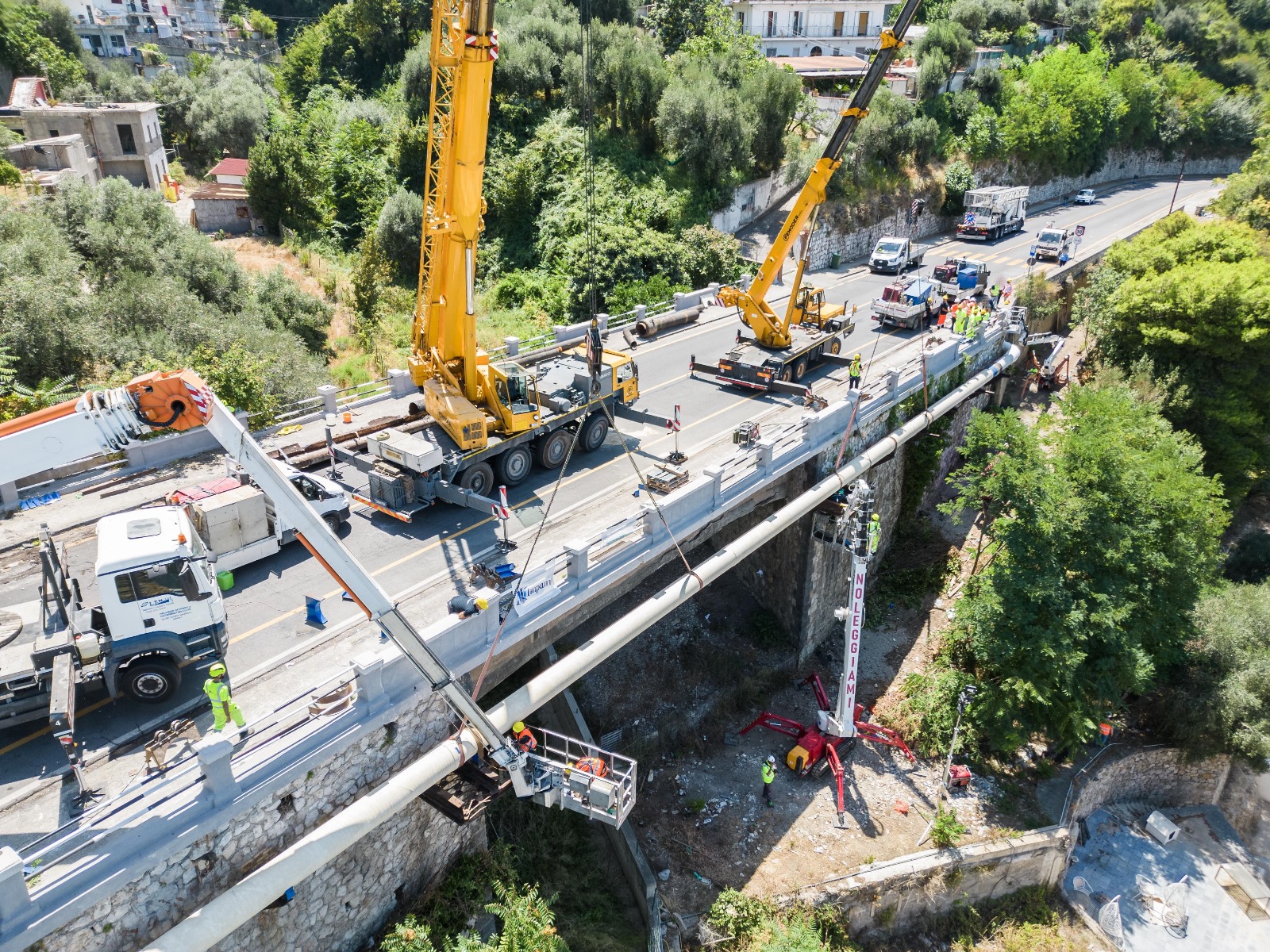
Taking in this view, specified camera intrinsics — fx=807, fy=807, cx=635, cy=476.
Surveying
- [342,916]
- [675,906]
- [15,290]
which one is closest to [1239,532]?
[675,906]

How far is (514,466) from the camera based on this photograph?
64.0 ft

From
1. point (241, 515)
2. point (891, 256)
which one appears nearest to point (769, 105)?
point (891, 256)

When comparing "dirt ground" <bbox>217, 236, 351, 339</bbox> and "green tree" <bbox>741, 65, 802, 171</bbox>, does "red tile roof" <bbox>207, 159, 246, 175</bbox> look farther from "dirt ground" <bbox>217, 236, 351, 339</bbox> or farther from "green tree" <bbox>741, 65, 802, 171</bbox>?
A: "green tree" <bbox>741, 65, 802, 171</bbox>

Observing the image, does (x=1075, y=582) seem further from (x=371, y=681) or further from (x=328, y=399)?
(x=328, y=399)

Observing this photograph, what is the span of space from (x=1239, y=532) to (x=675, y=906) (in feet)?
104

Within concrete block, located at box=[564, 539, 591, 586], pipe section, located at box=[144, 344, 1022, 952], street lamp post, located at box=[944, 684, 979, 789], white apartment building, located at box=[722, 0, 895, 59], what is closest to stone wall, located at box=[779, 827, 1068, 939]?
street lamp post, located at box=[944, 684, 979, 789]

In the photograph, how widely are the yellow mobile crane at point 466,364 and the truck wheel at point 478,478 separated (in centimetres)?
2

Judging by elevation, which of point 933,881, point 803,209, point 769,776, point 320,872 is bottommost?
point 933,881

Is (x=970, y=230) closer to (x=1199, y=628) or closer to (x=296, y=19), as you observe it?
(x=1199, y=628)

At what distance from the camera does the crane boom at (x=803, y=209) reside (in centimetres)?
2311

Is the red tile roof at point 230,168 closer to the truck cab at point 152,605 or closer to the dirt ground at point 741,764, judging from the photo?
the dirt ground at point 741,764

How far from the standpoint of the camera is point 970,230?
2008 inches

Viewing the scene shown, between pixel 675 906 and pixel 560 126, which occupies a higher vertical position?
pixel 560 126

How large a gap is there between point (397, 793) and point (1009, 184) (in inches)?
2390
